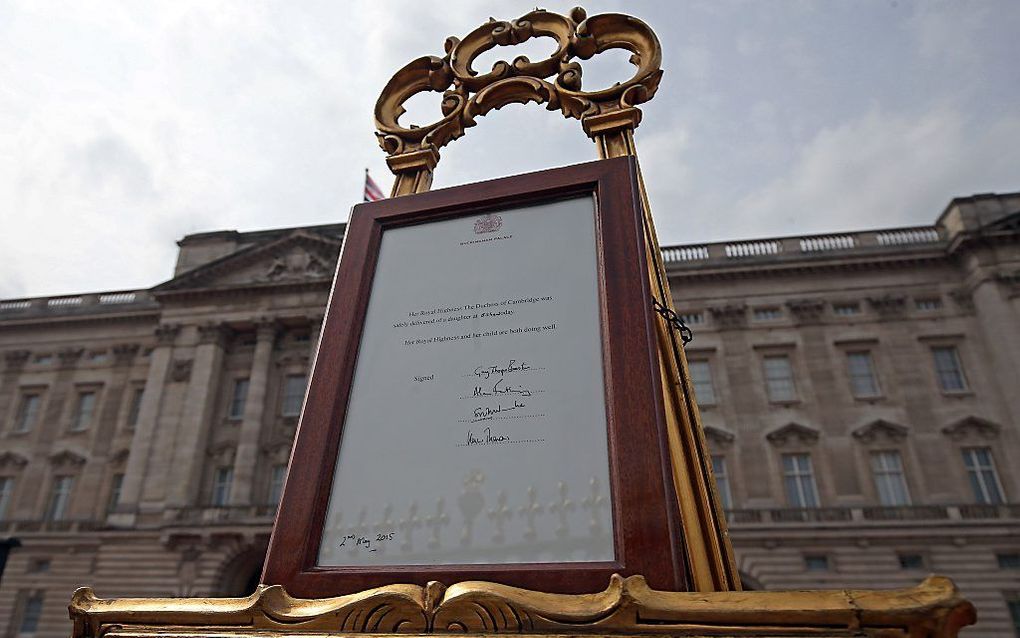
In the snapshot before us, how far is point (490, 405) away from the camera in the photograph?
5.38 ft

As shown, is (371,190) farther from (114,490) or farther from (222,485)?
(114,490)

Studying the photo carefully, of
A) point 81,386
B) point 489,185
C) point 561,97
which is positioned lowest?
point 489,185

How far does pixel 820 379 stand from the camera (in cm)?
2284

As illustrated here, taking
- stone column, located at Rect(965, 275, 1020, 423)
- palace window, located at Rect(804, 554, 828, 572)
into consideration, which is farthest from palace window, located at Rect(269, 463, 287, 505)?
stone column, located at Rect(965, 275, 1020, 423)

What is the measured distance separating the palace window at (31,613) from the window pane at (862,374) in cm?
3199

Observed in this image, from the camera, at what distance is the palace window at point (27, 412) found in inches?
1115

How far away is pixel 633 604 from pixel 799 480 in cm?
2319

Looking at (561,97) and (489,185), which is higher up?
(561,97)

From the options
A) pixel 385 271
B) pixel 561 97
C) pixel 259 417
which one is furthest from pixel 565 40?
pixel 259 417

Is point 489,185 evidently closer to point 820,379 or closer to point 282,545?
point 282,545

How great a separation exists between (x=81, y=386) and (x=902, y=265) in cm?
3567

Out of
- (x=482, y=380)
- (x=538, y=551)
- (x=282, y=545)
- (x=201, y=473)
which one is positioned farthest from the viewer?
(x=201, y=473)

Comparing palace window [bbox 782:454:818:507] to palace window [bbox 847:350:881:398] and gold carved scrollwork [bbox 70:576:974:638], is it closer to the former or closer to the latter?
palace window [bbox 847:350:881:398]
